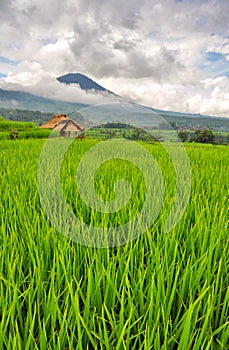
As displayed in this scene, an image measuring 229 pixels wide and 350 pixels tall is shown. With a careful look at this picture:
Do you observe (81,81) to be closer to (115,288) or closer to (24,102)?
(24,102)

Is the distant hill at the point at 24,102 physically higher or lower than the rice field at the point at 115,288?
higher

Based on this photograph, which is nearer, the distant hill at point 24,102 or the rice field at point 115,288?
the rice field at point 115,288

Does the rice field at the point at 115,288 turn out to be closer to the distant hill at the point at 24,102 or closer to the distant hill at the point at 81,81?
the distant hill at the point at 81,81

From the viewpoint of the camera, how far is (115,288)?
0.65 m

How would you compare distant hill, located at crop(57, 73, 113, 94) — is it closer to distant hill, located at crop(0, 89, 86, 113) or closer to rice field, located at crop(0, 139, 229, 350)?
distant hill, located at crop(0, 89, 86, 113)

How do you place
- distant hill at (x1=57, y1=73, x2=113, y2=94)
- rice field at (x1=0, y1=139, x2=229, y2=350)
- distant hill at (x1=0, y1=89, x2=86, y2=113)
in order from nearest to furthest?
rice field at (x1=0, y1=139, x2=229, y2=350), distant hill at (x1=57, y1=73, x2=113, y2=94), distant hill at (x1=0, y1=89, x2=86, y2=113)

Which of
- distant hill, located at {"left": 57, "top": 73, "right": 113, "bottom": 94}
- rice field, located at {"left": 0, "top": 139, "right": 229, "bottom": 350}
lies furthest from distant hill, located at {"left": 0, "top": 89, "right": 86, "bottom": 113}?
rice field, located at {"left": 0, "top": 139, "right": 229, "bottom": 350}

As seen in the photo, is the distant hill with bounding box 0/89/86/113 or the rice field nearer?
the rice field

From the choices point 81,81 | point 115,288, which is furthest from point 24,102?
point 115,288

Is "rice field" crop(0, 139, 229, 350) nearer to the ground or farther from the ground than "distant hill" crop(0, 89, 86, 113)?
nearer to the ground

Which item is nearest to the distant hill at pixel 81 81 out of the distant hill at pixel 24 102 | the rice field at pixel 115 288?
the distant hill at pixel 24 102

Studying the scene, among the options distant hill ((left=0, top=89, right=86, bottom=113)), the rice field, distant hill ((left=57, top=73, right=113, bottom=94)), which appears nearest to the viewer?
the rice field

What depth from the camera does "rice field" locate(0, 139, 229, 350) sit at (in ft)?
1.77

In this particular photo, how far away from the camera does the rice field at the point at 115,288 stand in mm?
538
